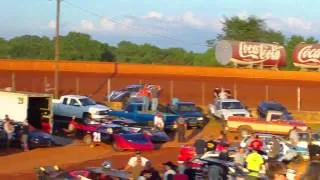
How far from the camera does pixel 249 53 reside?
63.1 metres

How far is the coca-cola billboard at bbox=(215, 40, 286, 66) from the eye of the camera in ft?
205

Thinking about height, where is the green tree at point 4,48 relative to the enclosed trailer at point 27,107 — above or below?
above

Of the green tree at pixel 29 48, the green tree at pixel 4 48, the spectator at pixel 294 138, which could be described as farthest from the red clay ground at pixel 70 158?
the green tree at pixel 4 48

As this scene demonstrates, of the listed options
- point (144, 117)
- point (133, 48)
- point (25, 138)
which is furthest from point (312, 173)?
point (133, 48)

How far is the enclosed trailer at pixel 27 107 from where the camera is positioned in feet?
102

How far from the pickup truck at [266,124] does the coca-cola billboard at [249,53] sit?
2595cm

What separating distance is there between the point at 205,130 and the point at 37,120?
976cm

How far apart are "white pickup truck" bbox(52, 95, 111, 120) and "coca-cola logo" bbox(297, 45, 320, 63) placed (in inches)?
1210

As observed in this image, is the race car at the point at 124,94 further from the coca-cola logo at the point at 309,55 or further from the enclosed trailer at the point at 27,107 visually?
the coca-cola logo at the point at 309,55

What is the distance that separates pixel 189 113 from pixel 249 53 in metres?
26.2

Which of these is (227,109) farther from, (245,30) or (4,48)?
(4,48)

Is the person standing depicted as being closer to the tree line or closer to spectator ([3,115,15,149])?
spectator ([3,115,15,149])

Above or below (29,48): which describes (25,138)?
below

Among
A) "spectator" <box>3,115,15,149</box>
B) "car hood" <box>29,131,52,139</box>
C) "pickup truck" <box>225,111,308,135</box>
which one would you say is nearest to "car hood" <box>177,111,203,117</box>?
"pickup truck" <box>225,111,308,135</box>
